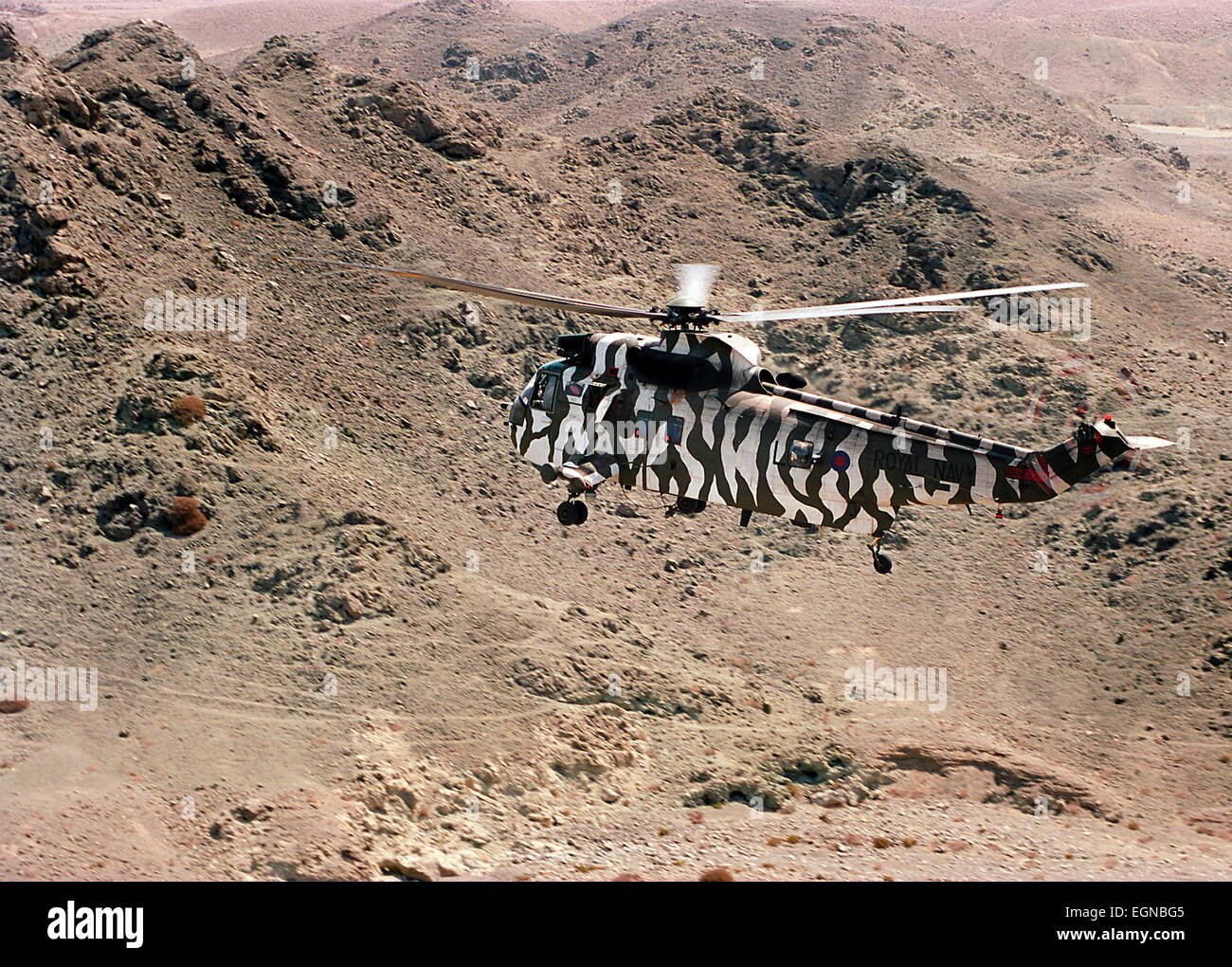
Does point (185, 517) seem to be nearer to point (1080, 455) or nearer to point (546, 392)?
point (546, 392)

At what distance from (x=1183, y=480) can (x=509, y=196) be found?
2865 centimetres

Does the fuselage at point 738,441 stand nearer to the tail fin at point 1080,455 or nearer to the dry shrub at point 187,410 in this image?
the tail fin at point 1080,455

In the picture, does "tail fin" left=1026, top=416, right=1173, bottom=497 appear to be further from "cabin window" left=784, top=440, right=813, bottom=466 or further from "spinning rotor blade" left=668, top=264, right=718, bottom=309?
"spinning rotor blade" left=668, top=264, right=718, bottom=309

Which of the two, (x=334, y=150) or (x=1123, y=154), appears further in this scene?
(x=1123, y=154)

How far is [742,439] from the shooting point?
2417cm

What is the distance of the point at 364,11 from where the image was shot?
16738 cm

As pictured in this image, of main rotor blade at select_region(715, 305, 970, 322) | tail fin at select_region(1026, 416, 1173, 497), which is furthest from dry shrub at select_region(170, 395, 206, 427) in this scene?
tail fin at select_region(1026, 416, 1173, 497)

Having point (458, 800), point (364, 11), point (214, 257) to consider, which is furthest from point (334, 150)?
point (364, 11)

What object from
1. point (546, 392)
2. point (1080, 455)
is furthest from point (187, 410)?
point (1080, 455)

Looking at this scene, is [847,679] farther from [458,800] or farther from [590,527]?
[458,800]

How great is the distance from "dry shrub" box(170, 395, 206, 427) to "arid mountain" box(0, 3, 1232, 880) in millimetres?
63

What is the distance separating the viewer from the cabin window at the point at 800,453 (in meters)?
23.4

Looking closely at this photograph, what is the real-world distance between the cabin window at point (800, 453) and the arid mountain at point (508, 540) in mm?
7407

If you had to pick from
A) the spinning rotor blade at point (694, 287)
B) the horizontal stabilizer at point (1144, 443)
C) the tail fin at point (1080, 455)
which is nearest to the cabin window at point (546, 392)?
the spinning rotor blade at point (694, 287)
